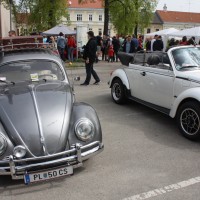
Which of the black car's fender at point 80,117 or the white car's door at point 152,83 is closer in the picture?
the black car's fender at point 80,117

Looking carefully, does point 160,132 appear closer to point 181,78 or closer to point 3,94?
point 181,78

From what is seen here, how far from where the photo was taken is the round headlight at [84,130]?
3.96 metres

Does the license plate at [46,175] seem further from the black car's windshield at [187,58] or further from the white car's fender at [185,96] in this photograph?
the black car's windshield at [187,58]

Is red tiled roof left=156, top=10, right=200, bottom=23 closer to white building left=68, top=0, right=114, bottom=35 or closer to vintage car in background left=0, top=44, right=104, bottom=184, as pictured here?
white building left=68, top=0, right=114, bottom=35

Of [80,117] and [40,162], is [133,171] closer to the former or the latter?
[80,117]

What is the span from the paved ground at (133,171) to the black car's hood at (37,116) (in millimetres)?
538

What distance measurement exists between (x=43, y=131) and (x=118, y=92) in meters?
4.36

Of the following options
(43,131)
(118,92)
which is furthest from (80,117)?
(118,92)

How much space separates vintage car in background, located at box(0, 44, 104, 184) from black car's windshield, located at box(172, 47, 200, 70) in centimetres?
243

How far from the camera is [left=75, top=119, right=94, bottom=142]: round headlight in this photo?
3.96m

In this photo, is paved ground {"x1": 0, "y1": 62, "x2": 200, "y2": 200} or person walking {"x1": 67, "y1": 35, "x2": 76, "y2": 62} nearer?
paved ground {"x1": 0, "y1": 62, "x2": 200, "y2": 200}

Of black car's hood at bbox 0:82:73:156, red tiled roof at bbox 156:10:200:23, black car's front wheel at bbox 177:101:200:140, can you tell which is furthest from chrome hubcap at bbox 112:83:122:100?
red tiled roof at bbox 156:10:200:23

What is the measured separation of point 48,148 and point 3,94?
→ 1.37 m

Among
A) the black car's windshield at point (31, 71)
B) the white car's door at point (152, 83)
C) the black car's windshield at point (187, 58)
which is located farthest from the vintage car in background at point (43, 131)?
the black car's windshield at point (187, 58)
